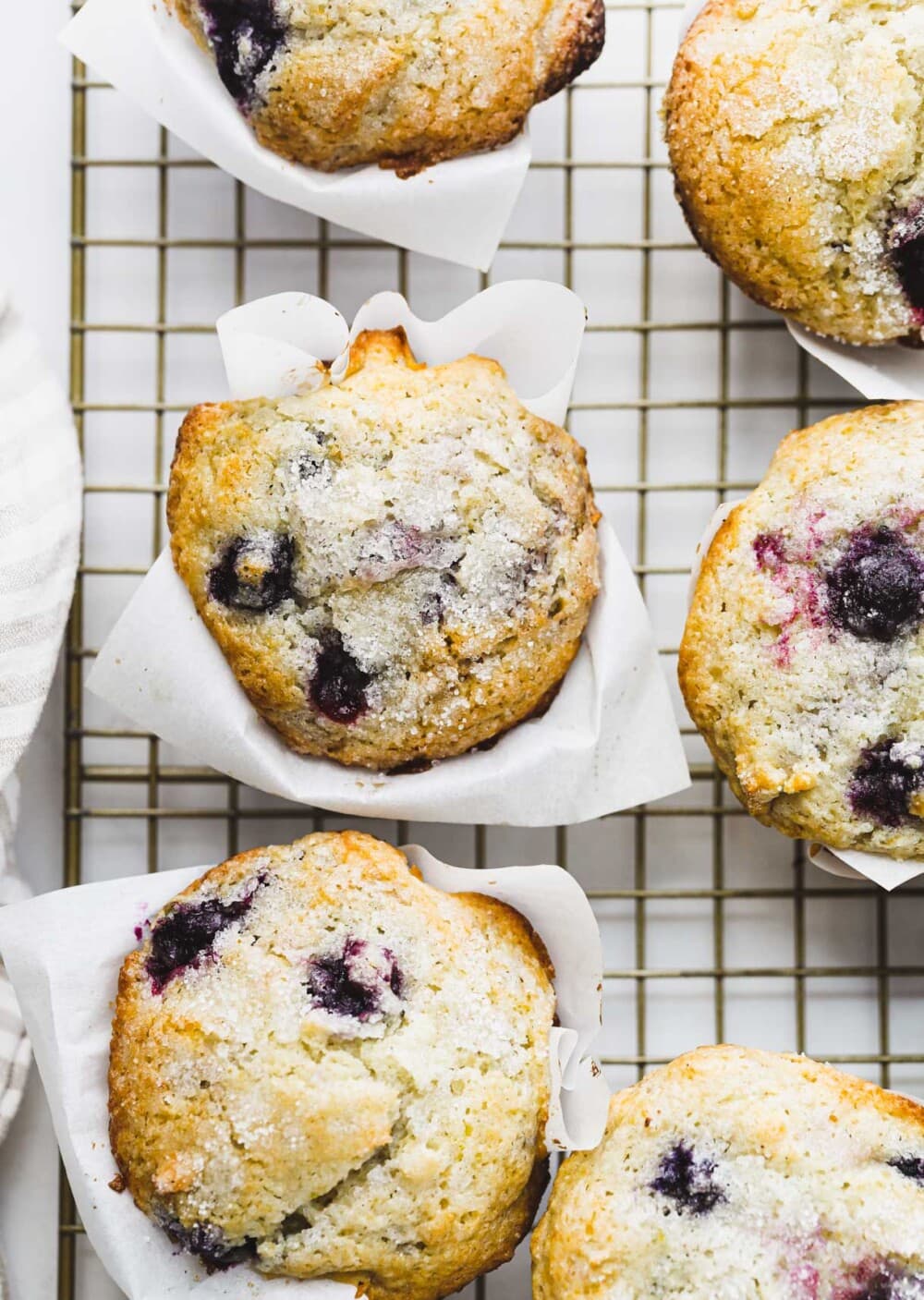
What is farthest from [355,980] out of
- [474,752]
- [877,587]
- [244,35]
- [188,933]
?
[244,35]

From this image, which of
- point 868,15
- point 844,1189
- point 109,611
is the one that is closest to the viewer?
point 844,1189

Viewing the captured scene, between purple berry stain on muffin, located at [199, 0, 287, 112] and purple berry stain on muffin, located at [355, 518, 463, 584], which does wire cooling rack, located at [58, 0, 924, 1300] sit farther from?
purple berry stain on muffin, located at [355, 518, 463, 584]

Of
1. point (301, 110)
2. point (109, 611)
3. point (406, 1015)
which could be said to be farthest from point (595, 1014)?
point (301, 110)

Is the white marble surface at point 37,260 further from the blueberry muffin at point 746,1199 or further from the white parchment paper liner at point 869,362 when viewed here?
the white parchment paper liner at point 869,362

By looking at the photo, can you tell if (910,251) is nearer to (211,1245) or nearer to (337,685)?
(337,685)

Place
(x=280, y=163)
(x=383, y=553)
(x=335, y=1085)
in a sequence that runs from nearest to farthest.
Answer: (x=335, y=1085)
(x=383, y=553)
(x=280, y=163)

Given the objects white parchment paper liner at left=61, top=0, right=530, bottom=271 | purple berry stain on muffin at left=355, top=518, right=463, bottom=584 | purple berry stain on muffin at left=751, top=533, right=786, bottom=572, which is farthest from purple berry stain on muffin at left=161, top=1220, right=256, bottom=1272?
white parchment paper liner at left=61, top=0, right=530, bottom=271

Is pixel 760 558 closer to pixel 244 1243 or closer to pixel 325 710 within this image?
pixel 325 710

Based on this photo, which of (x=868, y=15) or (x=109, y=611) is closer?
(x=868, y=15)
